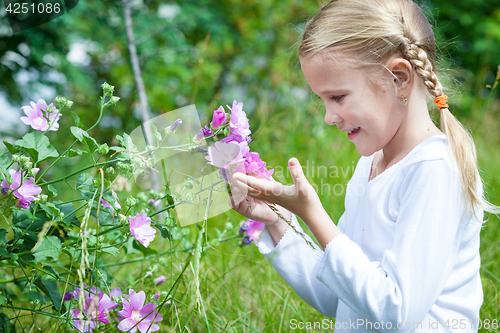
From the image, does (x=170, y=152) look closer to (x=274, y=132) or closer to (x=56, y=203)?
(x=56, y=203)

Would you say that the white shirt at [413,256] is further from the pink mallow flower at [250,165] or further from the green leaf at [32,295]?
the green leaf at [32,295]

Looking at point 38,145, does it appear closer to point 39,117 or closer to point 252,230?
point 39,117

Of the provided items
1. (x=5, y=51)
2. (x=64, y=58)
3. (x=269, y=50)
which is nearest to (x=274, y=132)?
(x=269, y=50)

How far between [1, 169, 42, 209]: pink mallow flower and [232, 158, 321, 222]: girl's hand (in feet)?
1.33

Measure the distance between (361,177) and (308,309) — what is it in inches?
21.8

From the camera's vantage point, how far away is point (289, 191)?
0.91 metres

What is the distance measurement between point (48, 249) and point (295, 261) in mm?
647

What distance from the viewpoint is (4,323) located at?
1.00 meters

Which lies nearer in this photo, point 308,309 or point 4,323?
point 4,323

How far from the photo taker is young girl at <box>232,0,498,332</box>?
0.87 meters

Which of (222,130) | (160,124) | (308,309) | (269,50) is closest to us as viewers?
(222,130)

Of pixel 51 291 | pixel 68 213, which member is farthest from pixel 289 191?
pixel 51 291

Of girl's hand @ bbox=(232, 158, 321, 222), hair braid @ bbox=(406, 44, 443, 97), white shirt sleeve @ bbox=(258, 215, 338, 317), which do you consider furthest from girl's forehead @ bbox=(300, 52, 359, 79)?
white shirt sleeve @ bbox=(258, 215, 338, 317)

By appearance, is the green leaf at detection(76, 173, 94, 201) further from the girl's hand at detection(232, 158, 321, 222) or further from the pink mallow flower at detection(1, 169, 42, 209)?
the girl's hand at detection(232, 158, 321, 222)
